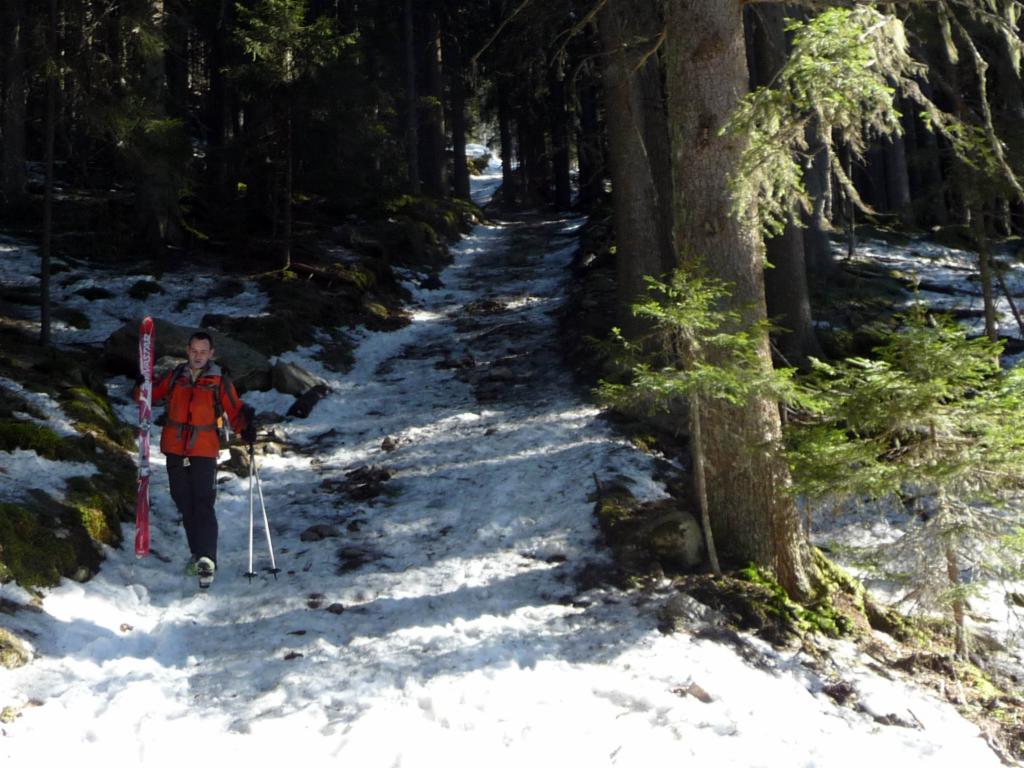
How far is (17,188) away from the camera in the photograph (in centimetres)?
2070

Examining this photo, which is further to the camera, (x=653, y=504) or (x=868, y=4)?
(x=653, y=504)

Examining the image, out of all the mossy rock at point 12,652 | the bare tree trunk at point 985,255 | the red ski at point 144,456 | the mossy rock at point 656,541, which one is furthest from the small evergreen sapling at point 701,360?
the bare tree trunk at point 985,255

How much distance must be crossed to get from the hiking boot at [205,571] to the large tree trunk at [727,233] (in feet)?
14.7

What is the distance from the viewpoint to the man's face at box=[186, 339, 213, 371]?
23.7 feet

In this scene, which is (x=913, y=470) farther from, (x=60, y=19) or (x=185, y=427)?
(x=60, y=19)

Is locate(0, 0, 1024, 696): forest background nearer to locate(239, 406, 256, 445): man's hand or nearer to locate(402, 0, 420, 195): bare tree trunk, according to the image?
locate(402, 0, 420, 195): bare tree trunk

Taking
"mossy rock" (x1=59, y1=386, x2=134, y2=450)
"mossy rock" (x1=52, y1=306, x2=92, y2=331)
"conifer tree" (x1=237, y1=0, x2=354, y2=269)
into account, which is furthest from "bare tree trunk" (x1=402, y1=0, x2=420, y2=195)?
"mossy rock" (x1=59, y1=386, x2=134, y2=450)

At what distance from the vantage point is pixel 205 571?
688 centimetres

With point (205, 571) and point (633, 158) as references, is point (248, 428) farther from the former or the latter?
point (633, 158)

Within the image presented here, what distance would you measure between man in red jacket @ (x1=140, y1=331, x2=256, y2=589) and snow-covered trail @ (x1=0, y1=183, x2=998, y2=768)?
0.39m

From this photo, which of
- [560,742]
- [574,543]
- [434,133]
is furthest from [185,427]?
[434,133]

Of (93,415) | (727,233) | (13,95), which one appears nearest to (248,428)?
(93,415)

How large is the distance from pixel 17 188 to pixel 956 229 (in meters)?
21.4

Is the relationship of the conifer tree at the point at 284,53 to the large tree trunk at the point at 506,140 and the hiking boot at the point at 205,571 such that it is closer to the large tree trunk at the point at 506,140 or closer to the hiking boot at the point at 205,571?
the hiking boot at the point at 205,571
